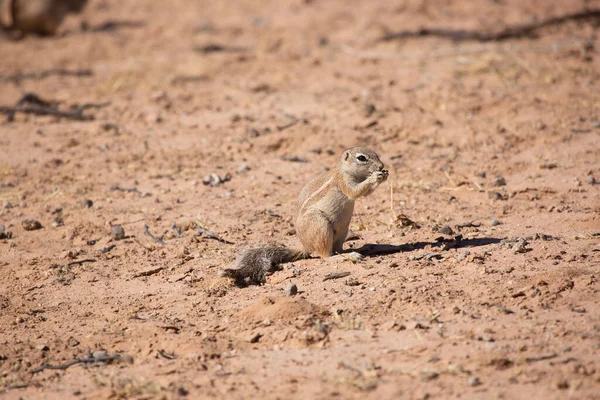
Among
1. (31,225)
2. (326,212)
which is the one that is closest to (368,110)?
(326,212)

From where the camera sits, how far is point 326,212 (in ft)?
19.0

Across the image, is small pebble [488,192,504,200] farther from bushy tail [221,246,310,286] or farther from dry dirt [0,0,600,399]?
bushy tail [221,246,310,286]

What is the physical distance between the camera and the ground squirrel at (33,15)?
14141mm

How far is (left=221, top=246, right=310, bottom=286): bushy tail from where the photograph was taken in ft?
18.2

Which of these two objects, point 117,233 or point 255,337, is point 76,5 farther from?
point 255,337

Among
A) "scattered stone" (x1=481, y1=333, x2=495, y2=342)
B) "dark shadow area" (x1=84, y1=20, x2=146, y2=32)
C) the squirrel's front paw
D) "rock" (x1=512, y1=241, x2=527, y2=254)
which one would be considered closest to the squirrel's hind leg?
the squirrel's front paw

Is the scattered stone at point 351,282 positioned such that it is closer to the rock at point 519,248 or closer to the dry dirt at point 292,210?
the dry dirt at point 292,210

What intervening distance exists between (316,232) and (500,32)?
759 centimetres

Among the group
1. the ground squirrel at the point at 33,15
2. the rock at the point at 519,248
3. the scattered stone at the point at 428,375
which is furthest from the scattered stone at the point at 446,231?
the ground squirrel at the point at 33,15

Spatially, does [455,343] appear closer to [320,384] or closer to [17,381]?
[320,384]

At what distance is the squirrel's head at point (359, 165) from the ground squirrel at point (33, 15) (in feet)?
33.9

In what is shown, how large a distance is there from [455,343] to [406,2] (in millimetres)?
10456

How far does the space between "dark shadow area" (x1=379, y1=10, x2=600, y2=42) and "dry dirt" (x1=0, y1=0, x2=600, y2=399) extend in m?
0.30

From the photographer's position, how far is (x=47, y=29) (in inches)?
566
